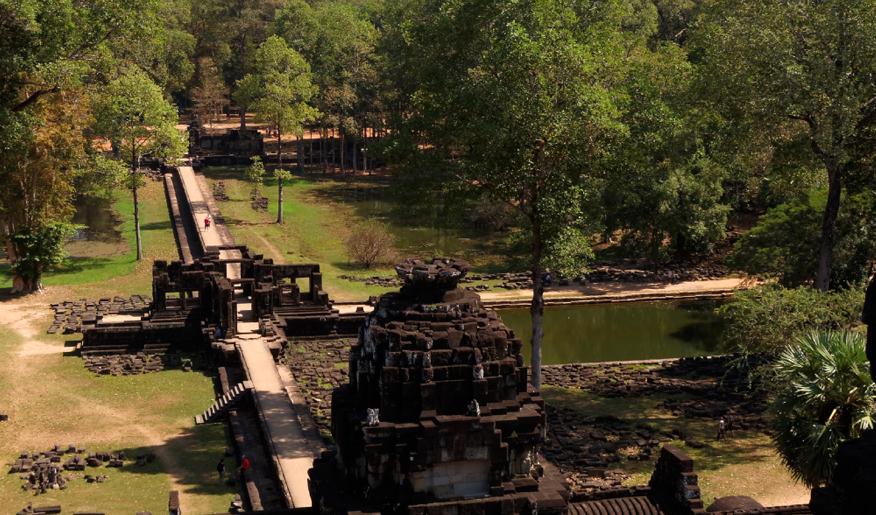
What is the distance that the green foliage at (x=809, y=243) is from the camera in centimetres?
4228

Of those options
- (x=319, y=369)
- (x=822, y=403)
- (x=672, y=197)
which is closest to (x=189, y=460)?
(x=319, y=369)

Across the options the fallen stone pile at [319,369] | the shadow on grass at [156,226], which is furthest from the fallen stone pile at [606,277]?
the shadow on grass at [156,226]

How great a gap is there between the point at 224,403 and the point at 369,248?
22707mm

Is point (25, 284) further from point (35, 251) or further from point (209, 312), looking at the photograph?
point (209, 312)

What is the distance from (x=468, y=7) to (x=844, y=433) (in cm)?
2113

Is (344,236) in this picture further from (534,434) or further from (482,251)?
(534,434)

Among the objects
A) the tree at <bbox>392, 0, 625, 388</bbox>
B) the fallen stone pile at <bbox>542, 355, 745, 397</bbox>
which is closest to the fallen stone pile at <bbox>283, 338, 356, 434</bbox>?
the tree at <bbox>392, 0, 625, 388</bbox>

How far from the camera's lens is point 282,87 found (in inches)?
3078

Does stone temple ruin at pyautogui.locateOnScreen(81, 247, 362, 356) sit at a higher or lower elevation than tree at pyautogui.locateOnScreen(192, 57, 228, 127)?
lower

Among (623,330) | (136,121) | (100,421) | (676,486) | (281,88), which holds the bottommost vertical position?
(100,421)

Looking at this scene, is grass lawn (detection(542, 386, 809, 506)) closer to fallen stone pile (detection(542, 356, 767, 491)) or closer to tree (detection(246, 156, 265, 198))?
fallen stone pile (detection(542, 356, 767, 491))

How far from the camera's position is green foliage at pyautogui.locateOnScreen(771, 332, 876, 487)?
71.8 feet

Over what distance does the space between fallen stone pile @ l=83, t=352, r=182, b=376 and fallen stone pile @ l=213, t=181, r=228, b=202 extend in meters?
32.0

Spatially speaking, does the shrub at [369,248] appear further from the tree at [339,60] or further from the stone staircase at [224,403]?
the tree at [339,60]
